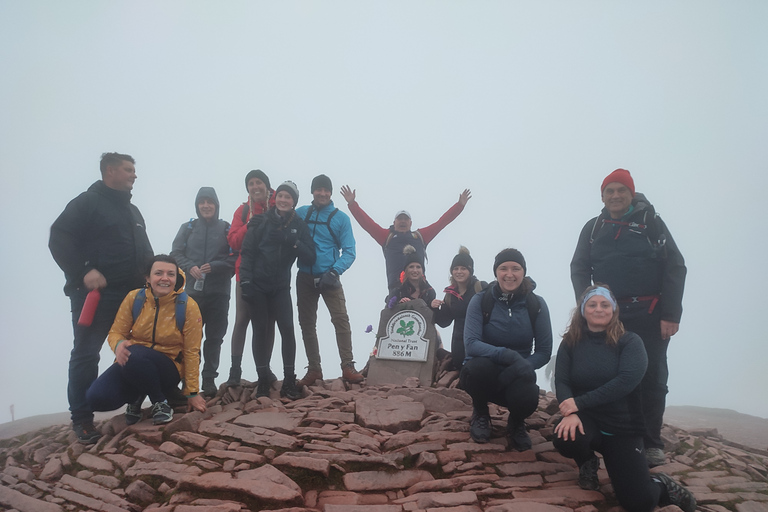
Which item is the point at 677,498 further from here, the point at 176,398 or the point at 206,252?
the point at 206,252

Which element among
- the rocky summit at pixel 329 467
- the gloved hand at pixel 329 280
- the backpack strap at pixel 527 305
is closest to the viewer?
the rocky summit at pixel 329 467

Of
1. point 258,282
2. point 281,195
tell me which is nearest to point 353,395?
point 258,282

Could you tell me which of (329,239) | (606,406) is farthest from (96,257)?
(606,406)

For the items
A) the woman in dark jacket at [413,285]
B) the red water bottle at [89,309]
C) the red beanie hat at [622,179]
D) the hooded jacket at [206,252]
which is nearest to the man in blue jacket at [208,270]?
the hooded jacket at [206,252]

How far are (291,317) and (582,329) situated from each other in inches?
166

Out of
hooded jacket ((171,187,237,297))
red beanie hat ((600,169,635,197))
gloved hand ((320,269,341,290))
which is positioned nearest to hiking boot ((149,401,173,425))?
hooded jacket ((171,187,237,297))

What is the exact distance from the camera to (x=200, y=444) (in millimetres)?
5129

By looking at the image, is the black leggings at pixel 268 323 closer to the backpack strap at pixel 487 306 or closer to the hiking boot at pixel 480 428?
the hiking boot at pixel 480 428

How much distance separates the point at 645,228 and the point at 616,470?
2874 mm

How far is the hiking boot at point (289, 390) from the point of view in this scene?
22.2ft

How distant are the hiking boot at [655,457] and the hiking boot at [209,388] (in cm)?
600

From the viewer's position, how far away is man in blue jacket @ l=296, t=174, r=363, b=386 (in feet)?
24.6

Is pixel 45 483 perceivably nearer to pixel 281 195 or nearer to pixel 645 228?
pixel 281 195

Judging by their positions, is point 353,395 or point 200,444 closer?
point 200,444
